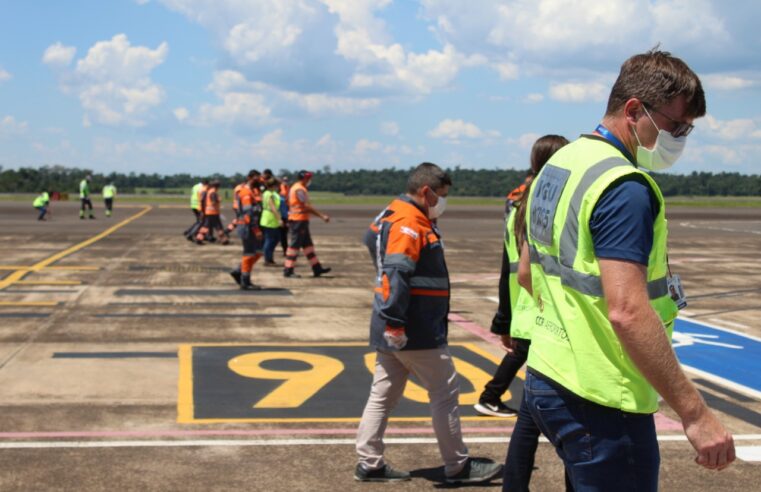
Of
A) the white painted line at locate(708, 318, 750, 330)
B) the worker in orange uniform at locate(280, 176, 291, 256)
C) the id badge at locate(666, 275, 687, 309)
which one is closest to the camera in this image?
the id badge at locate(666, 275, 687, 309)

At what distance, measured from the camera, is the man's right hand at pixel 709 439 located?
2705 mm

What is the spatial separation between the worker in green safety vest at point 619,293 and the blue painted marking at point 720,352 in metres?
6.10

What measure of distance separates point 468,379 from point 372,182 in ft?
447

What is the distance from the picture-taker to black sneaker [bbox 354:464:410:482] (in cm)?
573

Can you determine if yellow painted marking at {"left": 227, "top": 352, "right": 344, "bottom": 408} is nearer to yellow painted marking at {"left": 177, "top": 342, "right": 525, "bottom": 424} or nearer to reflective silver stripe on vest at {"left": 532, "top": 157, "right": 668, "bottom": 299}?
yellow painted marking at {"left": 177, "top": 342, "right": 525, "bottom": 424}

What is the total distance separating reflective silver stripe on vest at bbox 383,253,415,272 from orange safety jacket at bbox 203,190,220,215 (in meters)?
19.5

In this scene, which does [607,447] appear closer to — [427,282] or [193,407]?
[427,282]

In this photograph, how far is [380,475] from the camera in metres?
5.75

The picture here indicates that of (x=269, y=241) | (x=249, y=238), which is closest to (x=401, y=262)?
(x=249, y=238)

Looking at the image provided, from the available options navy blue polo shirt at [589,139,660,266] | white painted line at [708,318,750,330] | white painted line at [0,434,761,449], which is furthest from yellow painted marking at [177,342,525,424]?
navy blue polo shirt at [589,139,660,266]

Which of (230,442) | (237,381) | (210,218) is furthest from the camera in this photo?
(210,218)

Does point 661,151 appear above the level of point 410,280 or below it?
above

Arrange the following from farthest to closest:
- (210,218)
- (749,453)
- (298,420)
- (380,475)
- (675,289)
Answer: (210,218)
(298,420)
(749,453)
(380,475)
(675,289)

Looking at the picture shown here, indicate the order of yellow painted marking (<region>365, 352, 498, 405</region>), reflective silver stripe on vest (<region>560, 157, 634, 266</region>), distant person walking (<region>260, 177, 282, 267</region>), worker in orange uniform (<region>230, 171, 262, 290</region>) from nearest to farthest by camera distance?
reflective silver stripe on vest (<region>560, 157, 634, 266</region>)
yellow painted marking (<region>365, 352, 498, 405</region>)
worker in orange uniform (<region>230, 171, 262, 290</region>)
distant person walking (<region>260, 177, 282, 267</region>)
